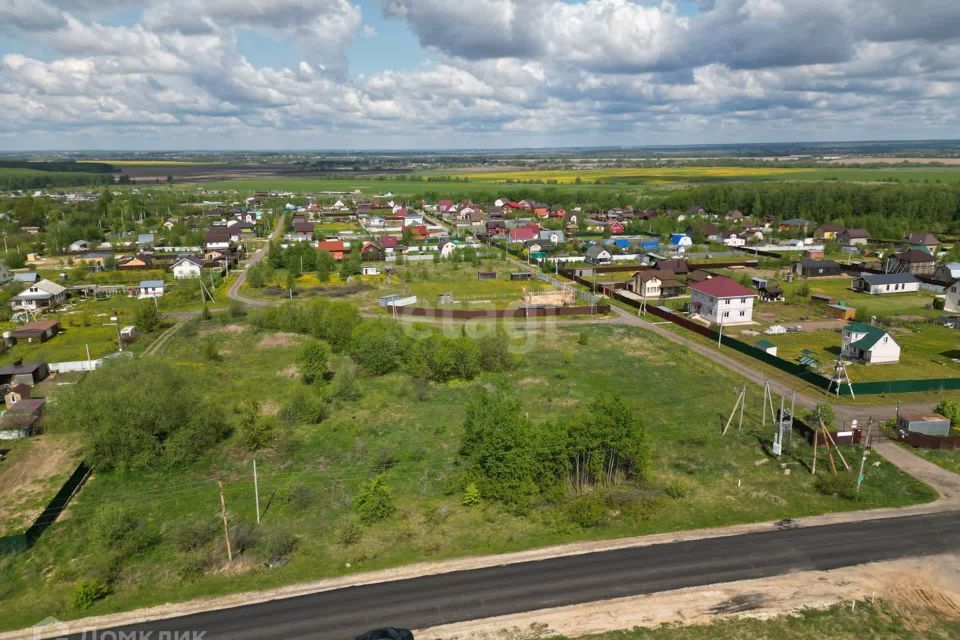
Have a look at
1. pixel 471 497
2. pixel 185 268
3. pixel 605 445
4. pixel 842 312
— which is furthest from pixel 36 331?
pixel 842 312

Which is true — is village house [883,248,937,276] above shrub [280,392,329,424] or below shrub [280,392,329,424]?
above

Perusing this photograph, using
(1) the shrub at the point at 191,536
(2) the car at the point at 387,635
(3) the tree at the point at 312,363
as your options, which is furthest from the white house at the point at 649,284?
(2) the car at the point at 387,635

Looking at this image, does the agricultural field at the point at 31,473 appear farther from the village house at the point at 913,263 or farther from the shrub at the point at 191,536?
the village house at the point at 913,263

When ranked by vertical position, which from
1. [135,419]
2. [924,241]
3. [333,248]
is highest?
[924,241]

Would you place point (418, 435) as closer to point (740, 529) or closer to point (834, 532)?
point (740, 529)

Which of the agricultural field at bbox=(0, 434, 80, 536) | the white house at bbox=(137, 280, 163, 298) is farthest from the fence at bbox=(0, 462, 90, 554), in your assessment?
the white house at bbox=(137, 280, 163, 298)

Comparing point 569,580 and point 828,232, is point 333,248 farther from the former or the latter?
point 828,232

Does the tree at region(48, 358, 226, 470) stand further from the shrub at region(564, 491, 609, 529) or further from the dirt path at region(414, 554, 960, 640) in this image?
the shrub at region(564, 491, 609, 529)
